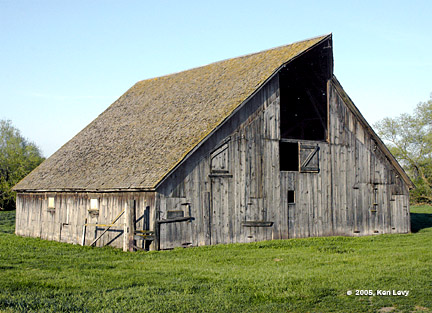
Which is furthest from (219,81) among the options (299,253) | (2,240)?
(2,240)

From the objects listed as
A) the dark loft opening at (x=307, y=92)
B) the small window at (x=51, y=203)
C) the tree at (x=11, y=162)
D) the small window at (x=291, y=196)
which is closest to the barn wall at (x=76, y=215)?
the small window at (x=51, y=203)

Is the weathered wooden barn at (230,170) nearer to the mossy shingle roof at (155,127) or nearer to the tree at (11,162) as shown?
the mossy shingle roof at (155,127)

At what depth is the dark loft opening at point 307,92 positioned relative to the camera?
26.3m

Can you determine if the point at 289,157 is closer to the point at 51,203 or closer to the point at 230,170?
the point at 230,170

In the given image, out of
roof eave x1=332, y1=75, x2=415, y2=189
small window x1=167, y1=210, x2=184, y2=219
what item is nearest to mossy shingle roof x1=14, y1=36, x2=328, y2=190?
small window x1=167, y1=210, x2=184, y2=219

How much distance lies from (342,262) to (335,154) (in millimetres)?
10127

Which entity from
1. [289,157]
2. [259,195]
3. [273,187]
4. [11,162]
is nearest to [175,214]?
[259,195]

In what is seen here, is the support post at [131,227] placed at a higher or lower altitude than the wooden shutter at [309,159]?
lower

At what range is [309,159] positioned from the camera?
85.3 ft

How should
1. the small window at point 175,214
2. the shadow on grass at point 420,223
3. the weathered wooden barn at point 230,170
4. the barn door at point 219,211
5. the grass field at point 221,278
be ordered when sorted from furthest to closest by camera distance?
the shadow on grass at point 420,223 < the barn door at point 219,211 < the weathered wooden barn at point 230,170 < the small window at point 175,214 < the grass field at point 221,278

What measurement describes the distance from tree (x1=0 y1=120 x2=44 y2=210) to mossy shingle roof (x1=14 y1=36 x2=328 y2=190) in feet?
70.8

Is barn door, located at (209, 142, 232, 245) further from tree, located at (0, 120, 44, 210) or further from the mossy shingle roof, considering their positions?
tree, located at (0, 120, 44, 210)

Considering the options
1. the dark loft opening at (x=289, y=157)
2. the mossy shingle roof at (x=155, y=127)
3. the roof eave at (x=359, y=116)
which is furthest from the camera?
the dark loft opening at (x=289, y=157)

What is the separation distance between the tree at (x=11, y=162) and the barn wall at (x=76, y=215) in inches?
858
